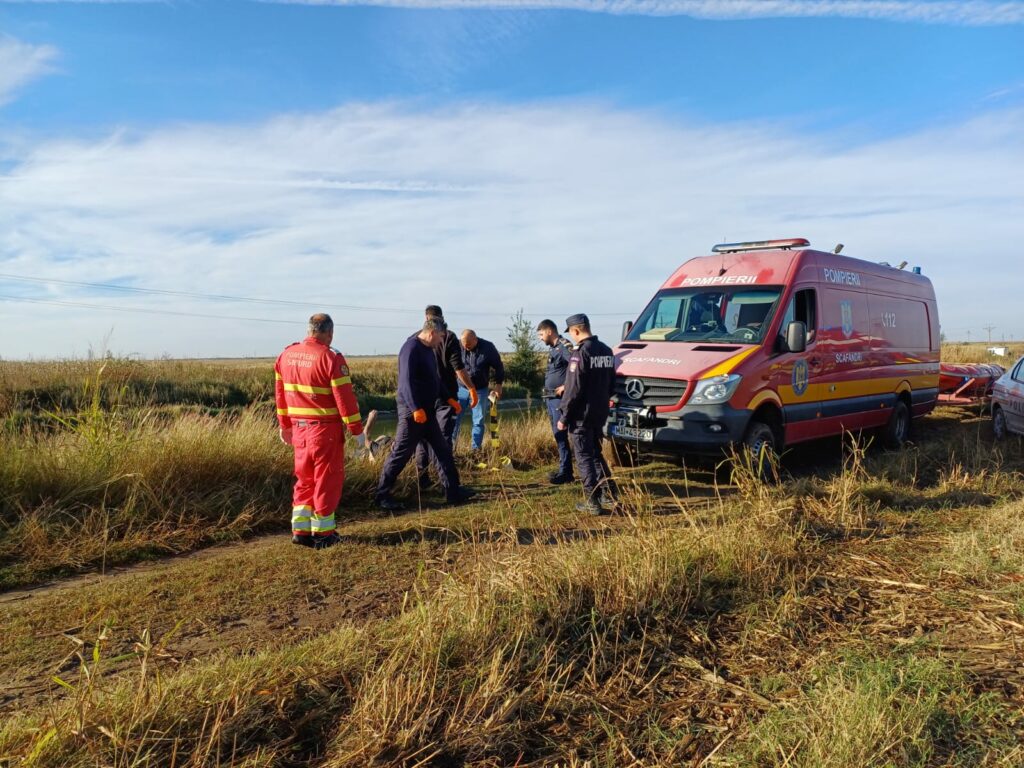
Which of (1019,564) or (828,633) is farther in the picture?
(1019,564)

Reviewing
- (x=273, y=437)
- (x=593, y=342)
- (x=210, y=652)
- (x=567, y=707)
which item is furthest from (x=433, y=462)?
(x=567, y=707)

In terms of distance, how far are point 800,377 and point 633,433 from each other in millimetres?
2182

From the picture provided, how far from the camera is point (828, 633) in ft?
13.6

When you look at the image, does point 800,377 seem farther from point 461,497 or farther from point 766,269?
point 461,497

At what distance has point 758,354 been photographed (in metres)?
8.38

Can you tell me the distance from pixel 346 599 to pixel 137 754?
2.35 metres

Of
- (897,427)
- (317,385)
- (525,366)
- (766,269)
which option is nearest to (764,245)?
(766,269)

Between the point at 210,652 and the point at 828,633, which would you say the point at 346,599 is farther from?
the point at 828,633

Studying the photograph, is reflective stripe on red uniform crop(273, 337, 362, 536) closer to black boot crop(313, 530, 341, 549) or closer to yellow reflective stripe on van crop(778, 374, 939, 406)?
black boot crop(313, 530, 341, 549)

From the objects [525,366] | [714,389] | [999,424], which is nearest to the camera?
[714,389]

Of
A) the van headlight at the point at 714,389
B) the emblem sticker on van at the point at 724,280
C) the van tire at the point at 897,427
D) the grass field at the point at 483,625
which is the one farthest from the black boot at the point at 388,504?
the van tire at the point at 897,427

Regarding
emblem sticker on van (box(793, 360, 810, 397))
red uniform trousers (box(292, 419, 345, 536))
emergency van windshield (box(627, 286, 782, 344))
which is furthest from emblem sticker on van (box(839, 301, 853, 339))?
red uniform trousers (box(292, 419, 345, 536))

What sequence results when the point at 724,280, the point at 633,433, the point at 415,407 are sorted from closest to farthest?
the point at 415,407
the point at 633,433
the point at 724,280

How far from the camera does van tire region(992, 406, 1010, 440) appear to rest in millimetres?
11260
